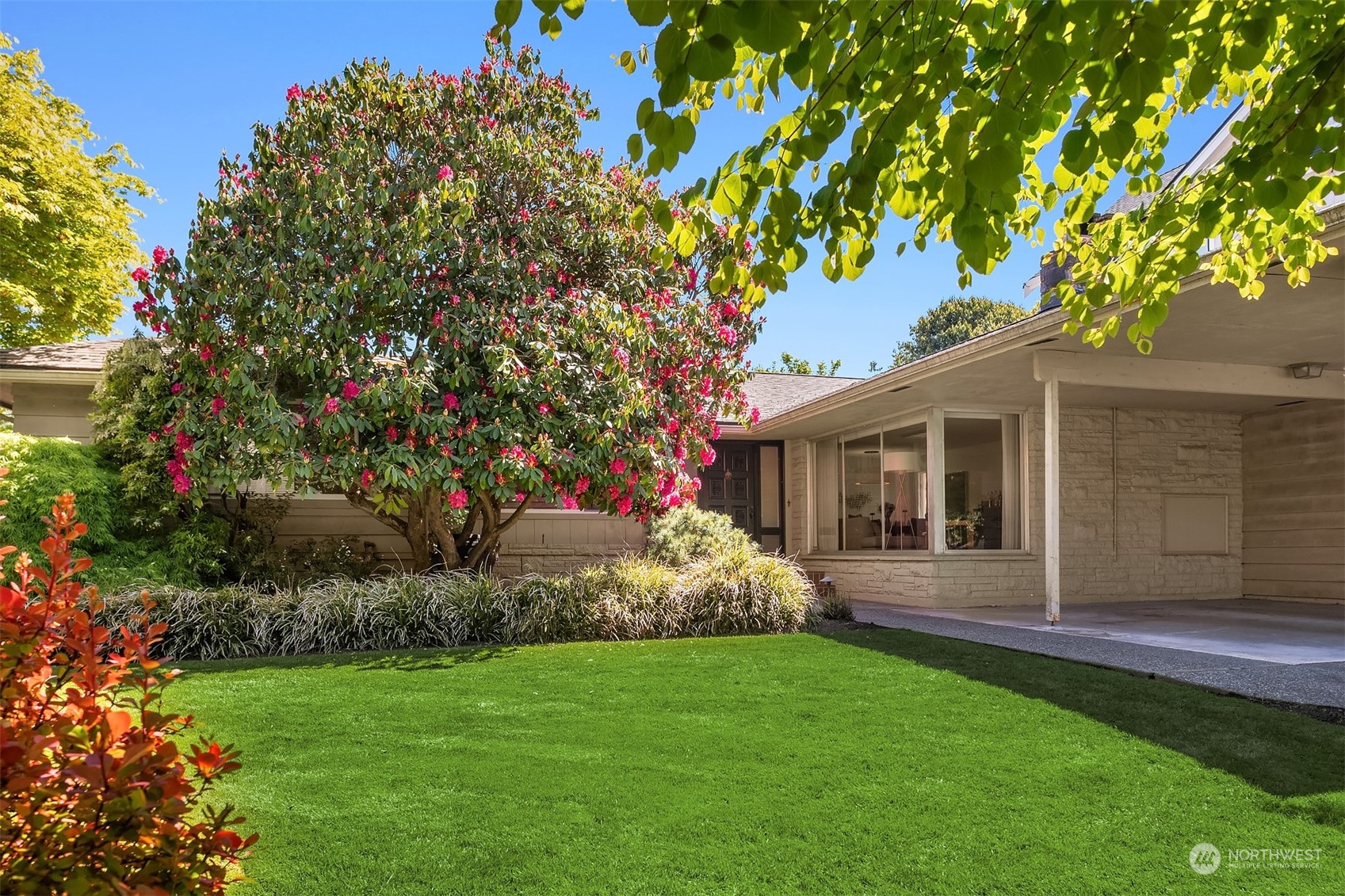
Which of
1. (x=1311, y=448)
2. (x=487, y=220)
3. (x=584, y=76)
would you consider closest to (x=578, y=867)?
(x=487, y=220)

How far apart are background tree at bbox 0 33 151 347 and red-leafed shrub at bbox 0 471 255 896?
1478 cm

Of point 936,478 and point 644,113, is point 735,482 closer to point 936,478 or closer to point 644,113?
point 936,478

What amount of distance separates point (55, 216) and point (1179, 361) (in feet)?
59.0

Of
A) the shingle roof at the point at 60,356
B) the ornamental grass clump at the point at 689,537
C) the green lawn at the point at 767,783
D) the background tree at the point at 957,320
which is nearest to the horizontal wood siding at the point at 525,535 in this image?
the ornamental grass clump at the point at 689,537

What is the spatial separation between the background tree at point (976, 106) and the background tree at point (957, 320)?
3974 centimetres

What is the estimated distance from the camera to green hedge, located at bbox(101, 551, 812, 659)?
704cm

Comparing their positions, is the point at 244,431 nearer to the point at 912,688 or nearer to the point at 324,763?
the point at 324,763

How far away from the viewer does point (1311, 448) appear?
1106 centimetres

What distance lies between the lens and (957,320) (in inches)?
1676

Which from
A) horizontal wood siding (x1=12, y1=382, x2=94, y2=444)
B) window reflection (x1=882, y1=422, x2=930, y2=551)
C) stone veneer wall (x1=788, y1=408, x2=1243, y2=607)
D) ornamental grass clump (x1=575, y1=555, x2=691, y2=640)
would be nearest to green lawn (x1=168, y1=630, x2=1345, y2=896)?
ornamental grass clump (x1=575, y1=555, x2=691, y2=640)

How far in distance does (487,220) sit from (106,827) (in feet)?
24.2

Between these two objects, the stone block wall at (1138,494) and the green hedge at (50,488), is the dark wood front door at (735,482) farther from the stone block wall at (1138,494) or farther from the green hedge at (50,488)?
the green hedge at (50,488)

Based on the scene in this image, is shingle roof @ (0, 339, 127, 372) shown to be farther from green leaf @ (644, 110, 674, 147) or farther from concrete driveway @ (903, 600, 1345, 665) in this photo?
concrete driveway @ (903, 600, 1345, 665)

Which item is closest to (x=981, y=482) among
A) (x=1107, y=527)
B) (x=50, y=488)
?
(x=1107, y=527)
